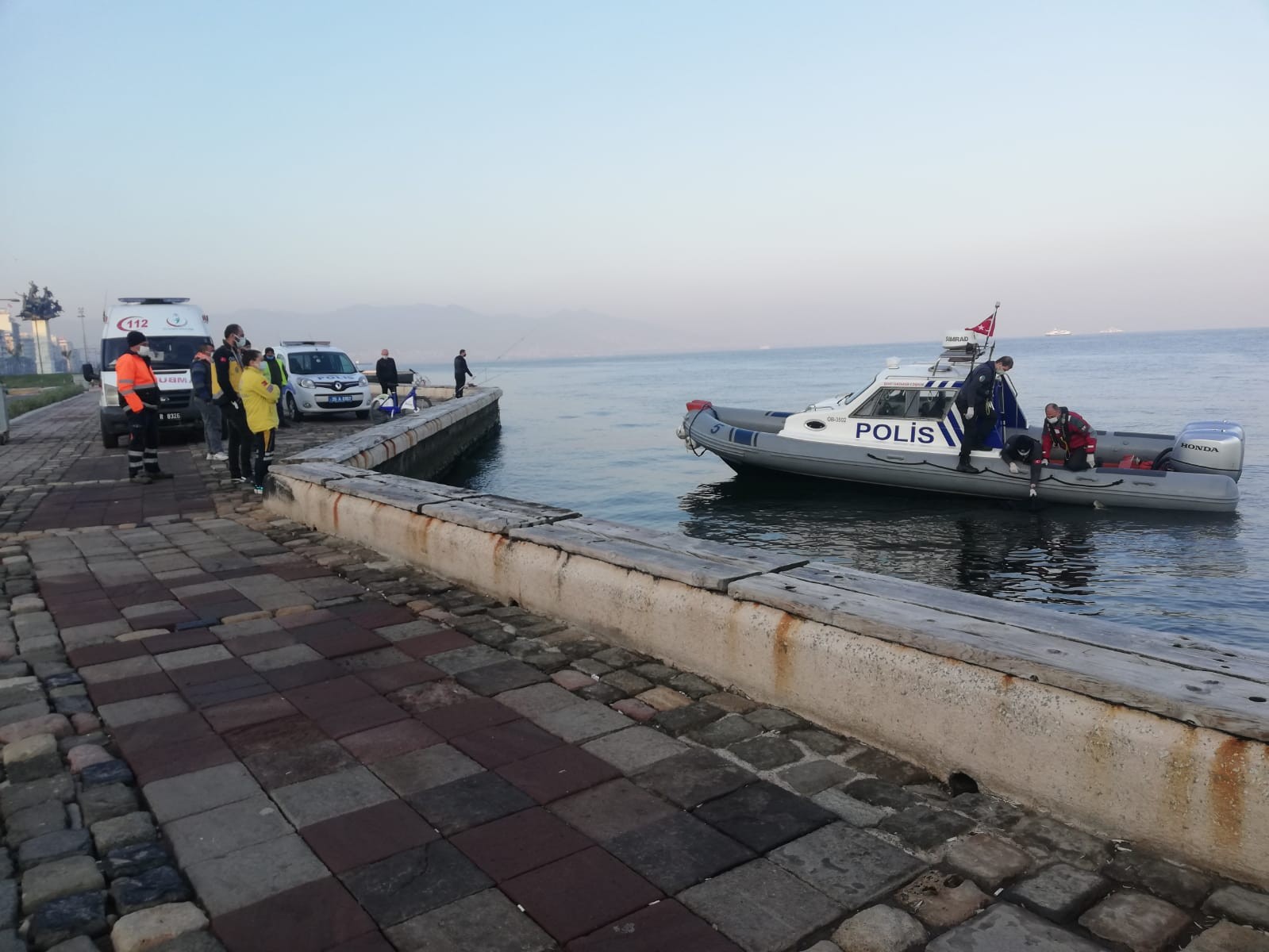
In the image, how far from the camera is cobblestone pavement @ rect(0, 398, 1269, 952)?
7.19ft

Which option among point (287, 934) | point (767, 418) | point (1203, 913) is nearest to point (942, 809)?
point (1203, 913)

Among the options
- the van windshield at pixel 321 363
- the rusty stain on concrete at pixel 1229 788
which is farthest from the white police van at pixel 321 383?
the rusty stain on concrete at pixel 1229 788

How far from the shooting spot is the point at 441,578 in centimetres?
557

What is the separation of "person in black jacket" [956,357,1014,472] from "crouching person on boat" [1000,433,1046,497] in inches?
17.7

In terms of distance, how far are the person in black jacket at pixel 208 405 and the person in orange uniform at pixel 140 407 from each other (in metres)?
1.51

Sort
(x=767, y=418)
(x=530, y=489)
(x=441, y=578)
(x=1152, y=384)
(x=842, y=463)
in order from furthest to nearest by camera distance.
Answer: (x=1152, y=384), (x=530, y=489), (x=767, y=418), (x=842, y=463), (x=441, y=578)

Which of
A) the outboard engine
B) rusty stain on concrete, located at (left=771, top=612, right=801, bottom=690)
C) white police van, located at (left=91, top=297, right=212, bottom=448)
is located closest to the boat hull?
the outboard engine

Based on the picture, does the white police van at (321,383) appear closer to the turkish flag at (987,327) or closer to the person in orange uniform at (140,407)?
the person in orange uniform at (140,407)

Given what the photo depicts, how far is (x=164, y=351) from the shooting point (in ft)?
49.3

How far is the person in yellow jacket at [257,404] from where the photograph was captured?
9148 mm

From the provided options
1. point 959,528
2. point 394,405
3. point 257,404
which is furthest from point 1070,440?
point 394,405

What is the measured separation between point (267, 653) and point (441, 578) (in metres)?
1.42

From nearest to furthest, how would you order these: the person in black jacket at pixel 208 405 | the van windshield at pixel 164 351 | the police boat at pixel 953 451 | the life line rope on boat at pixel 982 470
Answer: the person in black jacket at pixel 208 405, the police boat at pixel 953 451, the life line rope on boat at pixel 982 470, the van windshield at pixel 164 351

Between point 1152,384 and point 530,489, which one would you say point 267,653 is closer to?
point 530,489
